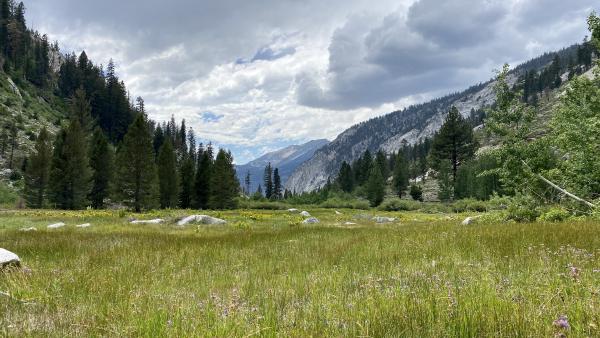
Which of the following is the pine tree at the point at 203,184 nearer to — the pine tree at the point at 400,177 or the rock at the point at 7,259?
the pine tree at the point at 400,177

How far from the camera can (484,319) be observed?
123 inches

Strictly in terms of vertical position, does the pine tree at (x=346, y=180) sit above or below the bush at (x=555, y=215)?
above

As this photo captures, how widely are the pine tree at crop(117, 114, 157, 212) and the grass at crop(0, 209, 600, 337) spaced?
42.7 meters

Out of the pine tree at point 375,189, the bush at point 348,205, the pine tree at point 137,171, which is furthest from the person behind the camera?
the pine tree at point 375,189

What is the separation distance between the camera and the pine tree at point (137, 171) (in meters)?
49.4

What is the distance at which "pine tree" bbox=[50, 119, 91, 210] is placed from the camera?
55241 mm

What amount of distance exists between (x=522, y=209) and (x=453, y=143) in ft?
289

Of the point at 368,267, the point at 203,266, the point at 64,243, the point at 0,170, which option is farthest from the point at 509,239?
the point at 0,170

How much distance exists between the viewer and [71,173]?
5544 centimetres

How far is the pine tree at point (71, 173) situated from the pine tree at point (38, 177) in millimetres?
3158

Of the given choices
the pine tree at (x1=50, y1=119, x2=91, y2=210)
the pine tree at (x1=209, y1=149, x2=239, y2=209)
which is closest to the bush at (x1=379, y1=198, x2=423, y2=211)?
the pine tree at (x1=209, y1=149, x2=239, y2=209)

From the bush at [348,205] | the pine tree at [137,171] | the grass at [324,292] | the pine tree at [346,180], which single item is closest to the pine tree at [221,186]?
the pine tree at [137,171]

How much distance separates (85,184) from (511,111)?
5828cm

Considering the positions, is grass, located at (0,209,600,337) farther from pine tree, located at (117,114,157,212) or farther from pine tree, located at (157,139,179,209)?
pine tree, located at (157,139,179,209)
